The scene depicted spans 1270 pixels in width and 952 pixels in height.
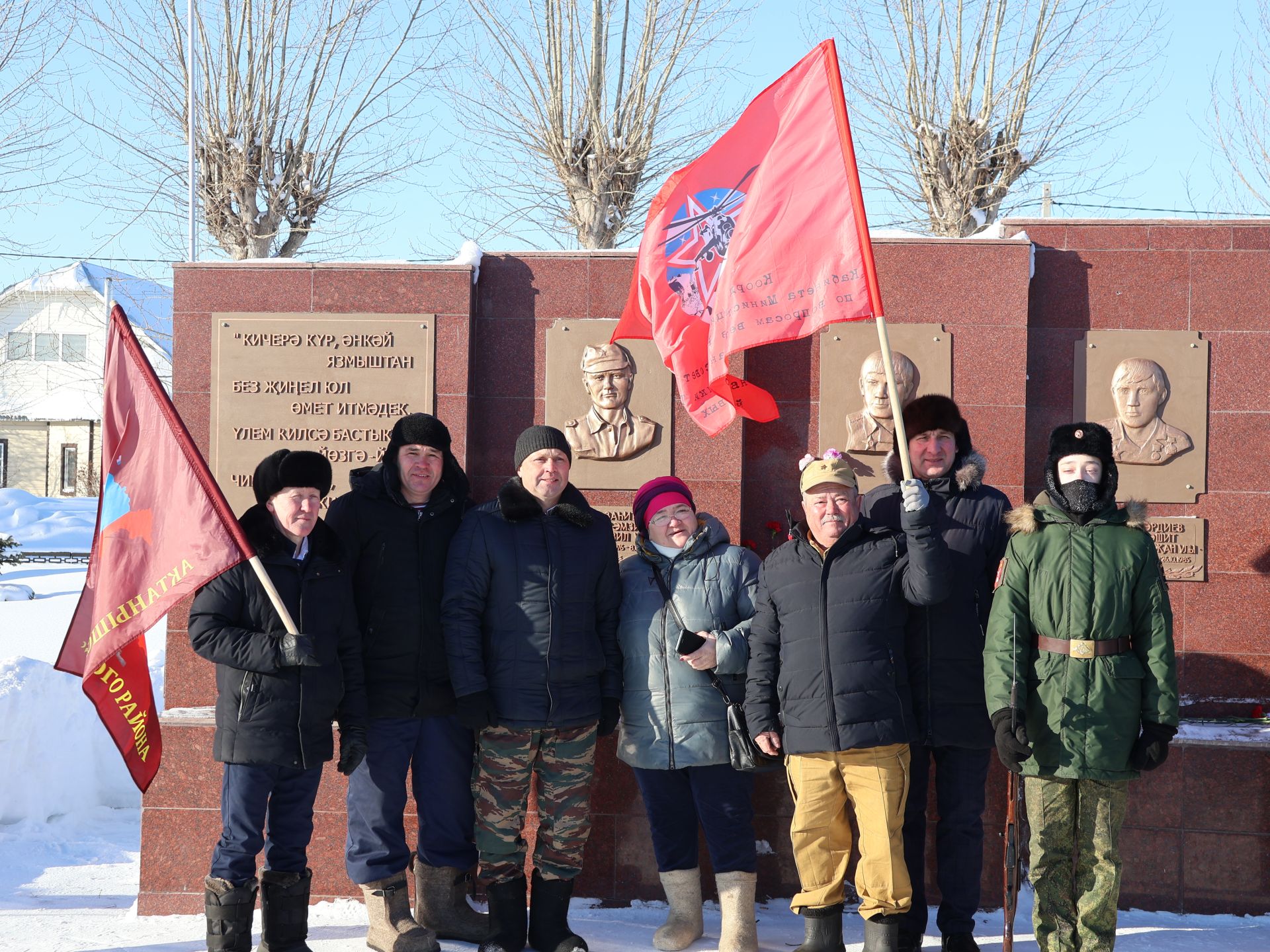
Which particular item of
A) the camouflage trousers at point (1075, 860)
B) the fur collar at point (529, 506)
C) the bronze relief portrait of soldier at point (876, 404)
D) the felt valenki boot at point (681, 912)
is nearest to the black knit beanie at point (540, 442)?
the fur collar at point (529, 506)

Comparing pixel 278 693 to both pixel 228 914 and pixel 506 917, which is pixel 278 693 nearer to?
pixel 228 914

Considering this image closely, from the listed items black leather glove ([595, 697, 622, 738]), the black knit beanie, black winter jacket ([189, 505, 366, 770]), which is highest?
the black knit beanie

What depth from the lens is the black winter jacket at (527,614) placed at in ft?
13.2

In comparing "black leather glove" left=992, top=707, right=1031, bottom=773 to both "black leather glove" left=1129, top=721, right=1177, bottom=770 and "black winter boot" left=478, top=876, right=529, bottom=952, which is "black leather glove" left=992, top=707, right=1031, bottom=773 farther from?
"black winter boot" left=478, top=876, right=529, bottom=952

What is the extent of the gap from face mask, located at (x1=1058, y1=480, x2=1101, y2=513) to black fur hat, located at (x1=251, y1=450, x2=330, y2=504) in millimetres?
2505

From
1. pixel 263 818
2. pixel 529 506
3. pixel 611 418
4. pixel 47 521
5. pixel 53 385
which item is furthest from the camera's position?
pixel 53 385

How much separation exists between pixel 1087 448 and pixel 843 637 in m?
1.01

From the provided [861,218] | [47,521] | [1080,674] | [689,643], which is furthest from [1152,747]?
[47,521]

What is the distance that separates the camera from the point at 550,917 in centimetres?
414

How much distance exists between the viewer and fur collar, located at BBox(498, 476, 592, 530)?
4.11 metres

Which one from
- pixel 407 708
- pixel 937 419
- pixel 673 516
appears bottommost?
pixel 407 708

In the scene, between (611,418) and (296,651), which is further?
(611,418)

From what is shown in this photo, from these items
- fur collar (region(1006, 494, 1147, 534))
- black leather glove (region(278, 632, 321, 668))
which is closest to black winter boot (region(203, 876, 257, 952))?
black leather glove (region(278, 632, 321, 668))

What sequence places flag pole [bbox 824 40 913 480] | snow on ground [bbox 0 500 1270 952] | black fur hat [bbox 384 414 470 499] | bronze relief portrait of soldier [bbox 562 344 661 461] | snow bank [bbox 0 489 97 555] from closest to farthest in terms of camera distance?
1. flag pole [bbox 824 40 913 480]
2. black fur hat [bbox 384 414 470 499]
3. snow on ground [bbox 0 500 1270 952]
4. bronze relief portrait of soldier [bbox 562 344 661 461]
5. snow bank [bbox 0 489 97 555]
